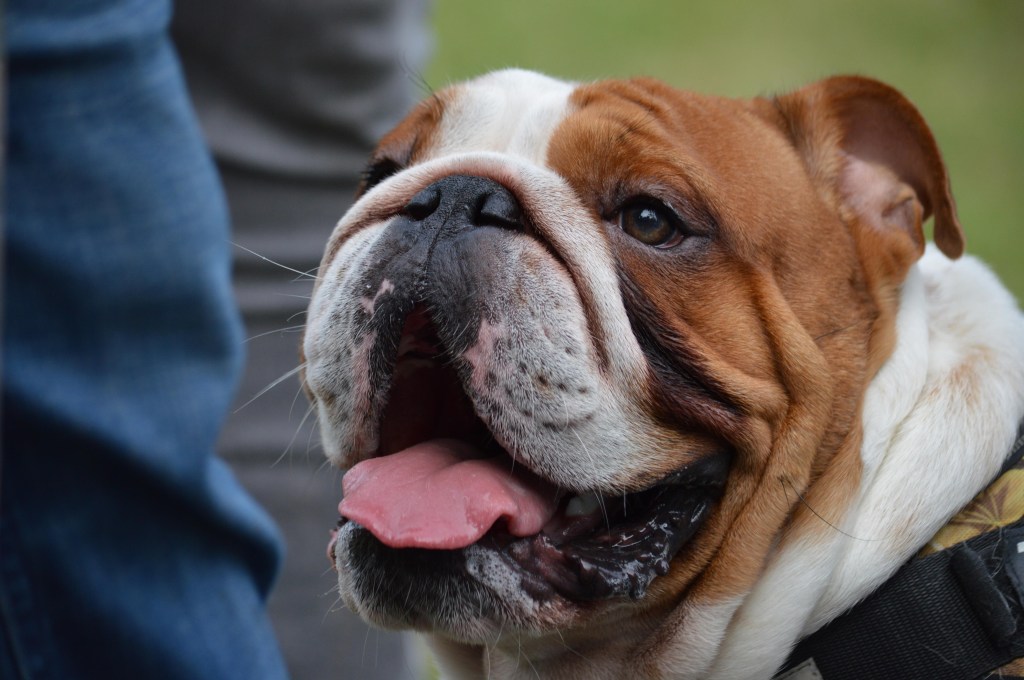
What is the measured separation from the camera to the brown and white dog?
2.32 meters

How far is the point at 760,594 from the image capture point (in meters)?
2.47

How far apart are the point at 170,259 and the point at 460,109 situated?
1.44 m

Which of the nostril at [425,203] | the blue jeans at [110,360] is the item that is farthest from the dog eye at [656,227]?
the blue jeans at [110,360]

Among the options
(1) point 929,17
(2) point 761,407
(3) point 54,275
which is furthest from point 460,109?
(1) point 929,17

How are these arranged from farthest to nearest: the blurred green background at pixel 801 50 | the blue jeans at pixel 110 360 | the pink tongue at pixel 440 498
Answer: the blurred green background at pixel 801 50
the pink tongue at pixel 440 498
the blue jeans at pixel 110 360

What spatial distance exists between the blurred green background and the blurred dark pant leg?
4.76 meters

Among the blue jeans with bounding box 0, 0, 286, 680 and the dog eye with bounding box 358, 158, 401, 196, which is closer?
the blue jeans with bounding box 0, 0, 286, 680

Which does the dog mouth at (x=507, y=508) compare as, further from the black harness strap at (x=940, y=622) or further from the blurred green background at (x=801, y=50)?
the blurred green background at (x=801, y=50)

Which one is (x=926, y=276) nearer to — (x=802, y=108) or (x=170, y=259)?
(x=802, y=108)

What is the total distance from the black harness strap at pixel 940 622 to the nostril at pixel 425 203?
1.30m

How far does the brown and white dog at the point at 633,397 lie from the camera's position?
232 centimetres

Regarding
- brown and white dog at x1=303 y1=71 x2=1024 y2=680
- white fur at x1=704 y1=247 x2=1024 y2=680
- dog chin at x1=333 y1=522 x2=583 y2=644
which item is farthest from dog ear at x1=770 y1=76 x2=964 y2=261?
dog chin at x1=333 y1=522 x2=583 y2=644

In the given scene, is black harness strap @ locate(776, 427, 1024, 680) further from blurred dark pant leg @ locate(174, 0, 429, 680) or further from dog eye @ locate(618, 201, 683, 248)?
blurred dark pant leg @ locate(174, 0, 429, 680)

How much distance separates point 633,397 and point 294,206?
1.83m
